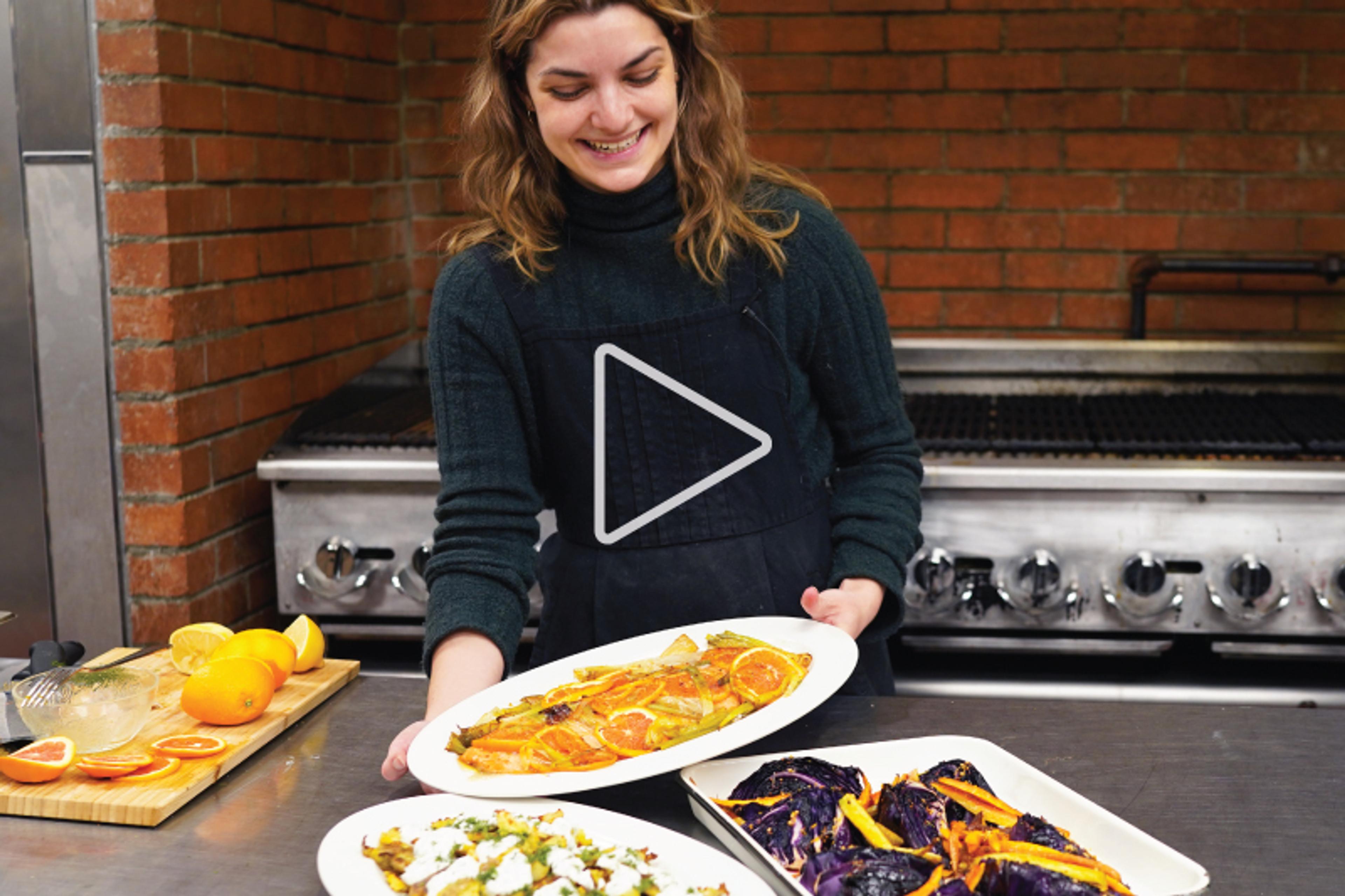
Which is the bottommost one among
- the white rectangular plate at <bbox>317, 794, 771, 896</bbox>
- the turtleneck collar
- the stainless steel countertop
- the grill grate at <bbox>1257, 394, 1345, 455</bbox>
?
the stainless steel countertop

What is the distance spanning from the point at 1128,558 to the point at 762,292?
0.96 m

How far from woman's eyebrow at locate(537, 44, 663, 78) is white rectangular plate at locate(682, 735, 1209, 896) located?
2.64ft

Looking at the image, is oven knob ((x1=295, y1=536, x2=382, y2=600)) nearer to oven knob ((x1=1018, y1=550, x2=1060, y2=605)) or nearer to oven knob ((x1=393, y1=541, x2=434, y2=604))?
oven knob ((x1=393, y1=541, x2=434, y2=604))

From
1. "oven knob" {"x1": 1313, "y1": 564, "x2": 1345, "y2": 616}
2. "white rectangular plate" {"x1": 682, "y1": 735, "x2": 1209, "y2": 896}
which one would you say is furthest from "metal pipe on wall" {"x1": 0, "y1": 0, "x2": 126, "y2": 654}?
"oven knob" {"x1": 1313, "y1": 564, "x2": 1345, "y2": 616}

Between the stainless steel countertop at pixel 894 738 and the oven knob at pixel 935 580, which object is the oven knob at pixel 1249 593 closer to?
the oven knob at pixel 935 580

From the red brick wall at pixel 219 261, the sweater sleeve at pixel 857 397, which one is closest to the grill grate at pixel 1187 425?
the sweater sleeve at pixel 857 397

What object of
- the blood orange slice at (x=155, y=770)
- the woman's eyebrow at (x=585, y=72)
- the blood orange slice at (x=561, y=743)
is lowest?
the blood orange slice at (x=155, y=770)

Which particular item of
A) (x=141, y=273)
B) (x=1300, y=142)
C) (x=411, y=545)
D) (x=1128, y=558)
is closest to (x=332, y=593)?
(x=411, y=545)

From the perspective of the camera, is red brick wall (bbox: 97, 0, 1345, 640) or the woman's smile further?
red brick wall (bbox: 97, 0, 1345, 640)

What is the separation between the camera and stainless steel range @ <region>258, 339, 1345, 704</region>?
2.23 m

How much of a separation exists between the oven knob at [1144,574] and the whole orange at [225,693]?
1504 mm

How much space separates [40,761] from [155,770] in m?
0.11

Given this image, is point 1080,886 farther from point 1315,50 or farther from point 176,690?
point 1315,50

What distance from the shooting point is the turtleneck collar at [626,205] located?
5.56ft
